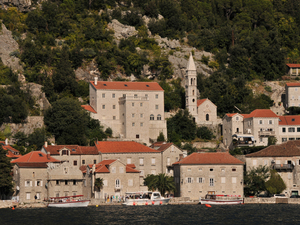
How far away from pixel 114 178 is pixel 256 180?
20.1 m

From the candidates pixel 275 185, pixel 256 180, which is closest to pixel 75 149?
pixel 256 180

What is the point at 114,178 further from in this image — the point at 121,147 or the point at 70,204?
the point at 121,147

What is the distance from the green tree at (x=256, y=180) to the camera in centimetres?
7969

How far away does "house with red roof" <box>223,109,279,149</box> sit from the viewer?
95750 millimetres

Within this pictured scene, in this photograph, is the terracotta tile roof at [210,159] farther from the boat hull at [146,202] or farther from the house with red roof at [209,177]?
the boat hull at [146,202]

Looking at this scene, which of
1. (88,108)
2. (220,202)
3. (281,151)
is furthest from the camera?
(88,108)

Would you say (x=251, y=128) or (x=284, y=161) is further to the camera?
(x=251, y=128)

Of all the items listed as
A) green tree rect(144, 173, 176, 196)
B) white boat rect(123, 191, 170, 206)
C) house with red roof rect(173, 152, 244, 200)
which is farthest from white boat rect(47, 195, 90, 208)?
house with red roof rect(173, 152, 244, 200)

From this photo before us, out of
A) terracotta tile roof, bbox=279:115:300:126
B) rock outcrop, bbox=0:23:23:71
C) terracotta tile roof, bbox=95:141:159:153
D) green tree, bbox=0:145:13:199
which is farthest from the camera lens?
rock outcrop, bbox=0:23:23:71

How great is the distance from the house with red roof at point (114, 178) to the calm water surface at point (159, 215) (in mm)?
4403

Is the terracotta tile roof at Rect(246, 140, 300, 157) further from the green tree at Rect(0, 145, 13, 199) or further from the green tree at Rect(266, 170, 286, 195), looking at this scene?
the green tree at Rect(0, 145, 13, 199)

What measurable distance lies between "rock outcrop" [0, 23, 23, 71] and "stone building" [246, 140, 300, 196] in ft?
159

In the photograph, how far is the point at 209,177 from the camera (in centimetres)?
7925

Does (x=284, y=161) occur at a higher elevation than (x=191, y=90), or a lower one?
lower
